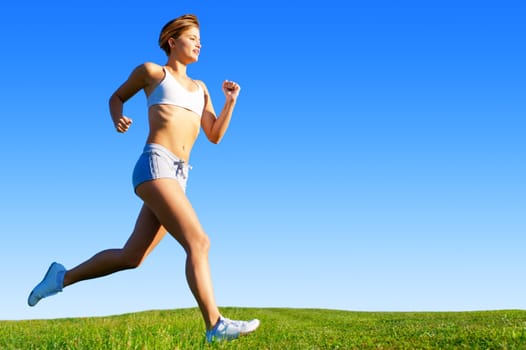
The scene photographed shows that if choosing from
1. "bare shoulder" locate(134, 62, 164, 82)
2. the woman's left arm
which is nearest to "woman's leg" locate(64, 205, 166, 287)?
the woman's left arm

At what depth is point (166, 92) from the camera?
664 centimetres

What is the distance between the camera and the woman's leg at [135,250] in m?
6.86

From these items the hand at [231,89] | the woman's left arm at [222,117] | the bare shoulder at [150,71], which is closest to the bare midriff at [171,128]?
the bare shoulder at [150,71]

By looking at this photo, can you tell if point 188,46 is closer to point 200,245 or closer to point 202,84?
point 202,84

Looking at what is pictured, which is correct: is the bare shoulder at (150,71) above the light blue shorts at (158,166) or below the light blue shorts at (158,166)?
above

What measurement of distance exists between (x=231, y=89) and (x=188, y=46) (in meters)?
0.71

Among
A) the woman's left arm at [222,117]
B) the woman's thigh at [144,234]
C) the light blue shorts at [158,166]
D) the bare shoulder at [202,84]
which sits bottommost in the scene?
the woman's thigh at [144,234]

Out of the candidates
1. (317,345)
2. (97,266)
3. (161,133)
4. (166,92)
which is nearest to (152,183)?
(161,133)

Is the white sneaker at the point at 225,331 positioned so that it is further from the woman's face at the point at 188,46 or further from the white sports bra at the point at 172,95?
the woman's face at the point at 188,46

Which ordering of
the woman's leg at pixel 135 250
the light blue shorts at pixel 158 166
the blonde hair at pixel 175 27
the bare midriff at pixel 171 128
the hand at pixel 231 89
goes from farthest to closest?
the hand at pixel 231 89
the blonde hair at pixel 175 27
the woman's leg at pixel 135 250
the bare midriff at pixel 171 128
the light blue shorts at pixel 158 166

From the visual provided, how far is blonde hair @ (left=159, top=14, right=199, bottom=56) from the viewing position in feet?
22.9

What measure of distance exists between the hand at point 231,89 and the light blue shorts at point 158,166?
1113mm

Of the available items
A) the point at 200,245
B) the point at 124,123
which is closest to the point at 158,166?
the point at 124,123

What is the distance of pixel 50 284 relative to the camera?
746cm
